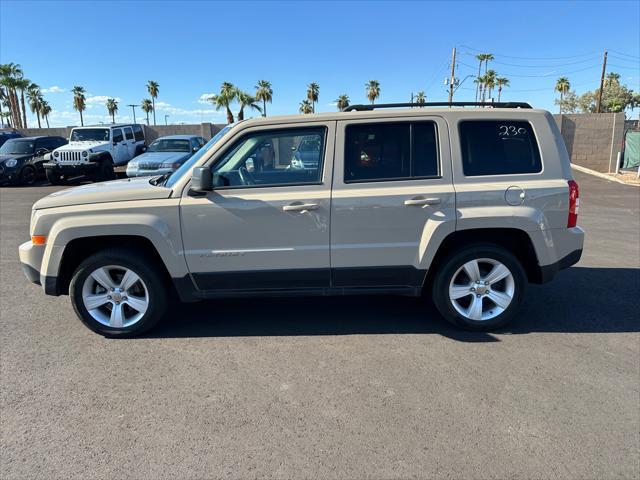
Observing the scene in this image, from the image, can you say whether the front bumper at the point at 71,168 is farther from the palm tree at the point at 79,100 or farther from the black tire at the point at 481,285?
the palm tree at the point at 79,100

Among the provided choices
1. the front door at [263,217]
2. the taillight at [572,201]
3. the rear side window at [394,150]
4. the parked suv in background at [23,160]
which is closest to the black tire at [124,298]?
the front door at [263,217]

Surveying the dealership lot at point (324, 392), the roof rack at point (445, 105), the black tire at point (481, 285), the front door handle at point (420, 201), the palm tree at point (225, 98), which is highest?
the palm tree at point (225, 98)

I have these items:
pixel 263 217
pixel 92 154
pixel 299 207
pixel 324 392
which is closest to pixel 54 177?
pixel 92 154

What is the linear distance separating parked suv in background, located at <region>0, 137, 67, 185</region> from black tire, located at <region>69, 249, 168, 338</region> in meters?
15.9

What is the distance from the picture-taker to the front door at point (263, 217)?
379 cm

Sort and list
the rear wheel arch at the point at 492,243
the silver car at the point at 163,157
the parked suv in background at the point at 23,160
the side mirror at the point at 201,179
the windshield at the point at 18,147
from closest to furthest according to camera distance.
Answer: the side mirror at the point at 201,179 → the rear wheel arch at the point at 492,243 → the silver car at the point at 163,157 → the parked suv in background at the point at 23,160 → the windshield at the point at 18,147

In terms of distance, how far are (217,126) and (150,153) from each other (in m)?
13.9

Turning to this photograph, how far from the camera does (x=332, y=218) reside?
382 centimetres

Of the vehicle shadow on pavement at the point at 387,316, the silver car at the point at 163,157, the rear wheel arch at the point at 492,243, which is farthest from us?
the silver car at the point at 163,157

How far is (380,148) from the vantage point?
3912mm

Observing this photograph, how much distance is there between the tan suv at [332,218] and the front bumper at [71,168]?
12987 millimetres

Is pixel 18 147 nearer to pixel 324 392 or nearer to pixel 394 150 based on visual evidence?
pixel 394 150

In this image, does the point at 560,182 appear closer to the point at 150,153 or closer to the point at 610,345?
the point at 610,345

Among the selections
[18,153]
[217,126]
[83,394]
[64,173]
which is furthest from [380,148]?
[217,126]
